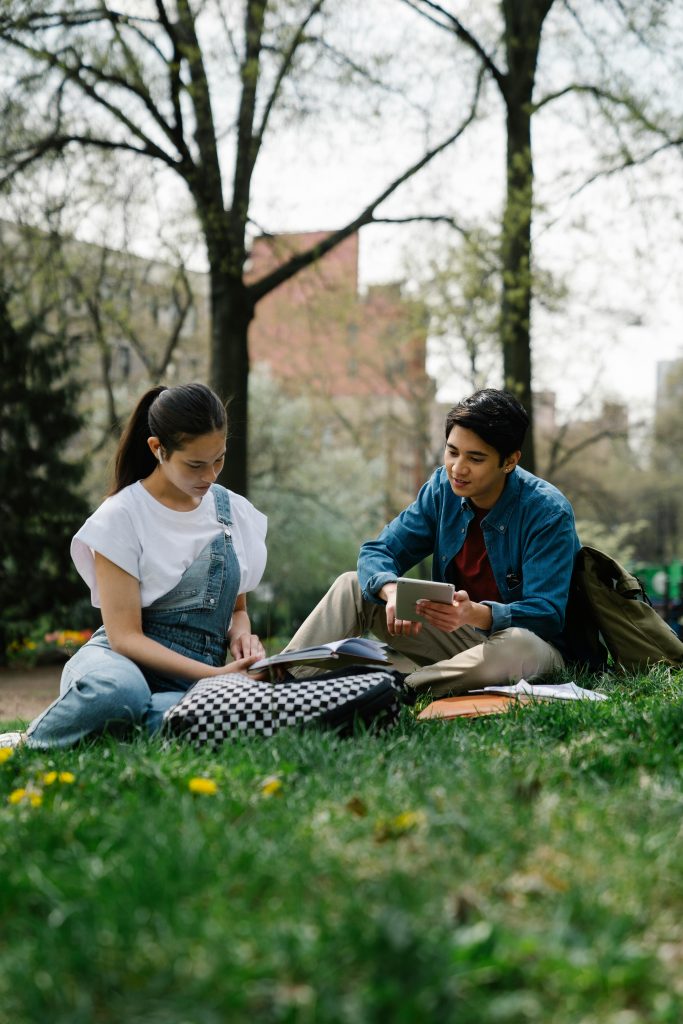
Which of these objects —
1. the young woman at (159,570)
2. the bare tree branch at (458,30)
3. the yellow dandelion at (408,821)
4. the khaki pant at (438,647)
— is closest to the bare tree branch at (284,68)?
the bare tree branch at (458,30)

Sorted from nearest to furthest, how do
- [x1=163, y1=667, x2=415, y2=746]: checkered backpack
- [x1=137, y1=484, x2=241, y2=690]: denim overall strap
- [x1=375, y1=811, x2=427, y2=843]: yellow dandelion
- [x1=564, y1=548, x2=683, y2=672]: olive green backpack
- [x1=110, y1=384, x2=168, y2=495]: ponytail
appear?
[x1=375, y1=811, x2=427, y2=843]: yellow dandelion → [x1=163, y1=667, x2=415, y2=746]: checkered backpack → [x1=137, y1=484, x2=241, y2=690]: denim overall strap → [x1=110, y1=384, x2=168, y2=495]: ponytail → [x1=564, y1=548, x2=683, y2=672]: olive green backpack

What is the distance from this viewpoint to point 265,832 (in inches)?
97.0

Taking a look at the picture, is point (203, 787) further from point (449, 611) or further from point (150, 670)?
point (449, 611)

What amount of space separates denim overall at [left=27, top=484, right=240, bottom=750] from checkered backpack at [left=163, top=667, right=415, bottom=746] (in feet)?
0.68

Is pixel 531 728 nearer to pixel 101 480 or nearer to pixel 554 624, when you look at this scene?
pixel 554 624

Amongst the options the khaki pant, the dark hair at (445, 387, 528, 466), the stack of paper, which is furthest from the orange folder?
the dark hair at (445, 387, 528, 466)

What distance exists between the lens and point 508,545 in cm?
502

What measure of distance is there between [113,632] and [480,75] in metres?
10.2

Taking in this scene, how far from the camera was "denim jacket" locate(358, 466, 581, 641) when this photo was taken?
4789mm

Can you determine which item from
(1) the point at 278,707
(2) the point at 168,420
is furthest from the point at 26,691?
(1) the point at 278,707

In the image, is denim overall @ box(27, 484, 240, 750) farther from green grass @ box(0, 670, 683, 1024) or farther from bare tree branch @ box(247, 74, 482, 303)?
bare tree branch @ box(247, 74, 482, 303)

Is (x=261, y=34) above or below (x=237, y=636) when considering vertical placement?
above

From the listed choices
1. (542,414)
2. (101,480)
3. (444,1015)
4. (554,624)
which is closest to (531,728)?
(554,624)

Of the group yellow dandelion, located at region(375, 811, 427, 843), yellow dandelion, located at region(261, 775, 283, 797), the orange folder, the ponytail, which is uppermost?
the ponytail
